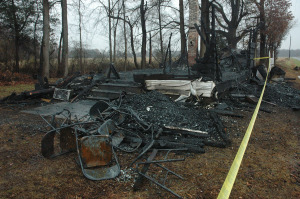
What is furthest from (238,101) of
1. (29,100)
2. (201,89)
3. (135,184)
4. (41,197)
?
(29,100)

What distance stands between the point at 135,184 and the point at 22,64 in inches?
796

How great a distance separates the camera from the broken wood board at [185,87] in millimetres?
7992

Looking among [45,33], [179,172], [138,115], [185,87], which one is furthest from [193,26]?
[179,172]

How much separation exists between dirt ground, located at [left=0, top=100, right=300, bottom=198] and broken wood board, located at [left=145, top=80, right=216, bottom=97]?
275 centimetres

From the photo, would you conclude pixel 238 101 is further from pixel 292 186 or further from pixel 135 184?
pixel 135 184

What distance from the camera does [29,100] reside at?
918 cm

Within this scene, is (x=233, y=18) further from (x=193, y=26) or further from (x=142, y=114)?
(x=142, y=114)

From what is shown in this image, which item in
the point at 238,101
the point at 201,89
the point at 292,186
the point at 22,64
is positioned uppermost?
the point at 22,64

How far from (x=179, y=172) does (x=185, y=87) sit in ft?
16.2

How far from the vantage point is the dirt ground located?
306 cm

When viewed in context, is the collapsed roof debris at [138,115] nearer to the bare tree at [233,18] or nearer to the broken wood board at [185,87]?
the broken wood board at [185,87]

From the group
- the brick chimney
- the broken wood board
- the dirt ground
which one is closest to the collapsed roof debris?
the broken wood board

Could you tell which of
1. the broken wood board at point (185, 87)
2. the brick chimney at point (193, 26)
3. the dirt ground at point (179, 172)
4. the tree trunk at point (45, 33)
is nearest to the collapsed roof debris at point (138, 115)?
the broken wood board at point (185, 87)

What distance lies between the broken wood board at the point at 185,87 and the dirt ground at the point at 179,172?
2.75 meters
